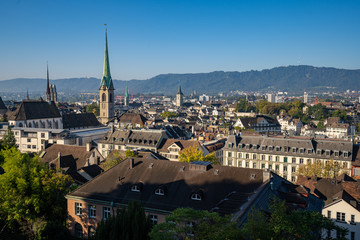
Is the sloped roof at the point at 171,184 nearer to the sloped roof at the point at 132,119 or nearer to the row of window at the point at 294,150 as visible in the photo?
the row of window at the point at 294,150

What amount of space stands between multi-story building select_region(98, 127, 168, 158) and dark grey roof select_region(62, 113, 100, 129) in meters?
32.8

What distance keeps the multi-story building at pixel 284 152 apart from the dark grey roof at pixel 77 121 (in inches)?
2166

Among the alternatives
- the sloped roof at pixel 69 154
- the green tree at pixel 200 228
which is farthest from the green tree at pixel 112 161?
the green tree at pixel 200 228

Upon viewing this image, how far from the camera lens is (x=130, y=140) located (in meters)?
77.4

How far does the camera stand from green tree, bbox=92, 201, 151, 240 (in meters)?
23.5

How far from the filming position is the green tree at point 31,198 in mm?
31312

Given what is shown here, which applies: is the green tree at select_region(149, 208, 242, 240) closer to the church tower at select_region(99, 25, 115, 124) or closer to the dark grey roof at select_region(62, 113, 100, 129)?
the dark grey roof at select_region(62, 113, 100, 129)

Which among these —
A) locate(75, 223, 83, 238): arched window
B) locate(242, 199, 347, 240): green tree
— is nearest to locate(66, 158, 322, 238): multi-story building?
locate(75, 223, 83, 238): arched window

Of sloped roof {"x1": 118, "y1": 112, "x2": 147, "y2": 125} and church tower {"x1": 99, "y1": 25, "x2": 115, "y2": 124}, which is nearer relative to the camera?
sloped roof {"x1": 118, "y1": 112, "x2": 147, "y2": 125}

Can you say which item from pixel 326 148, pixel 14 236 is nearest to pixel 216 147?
pixel 326 148

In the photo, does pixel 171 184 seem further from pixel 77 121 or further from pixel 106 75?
pixel 106 75

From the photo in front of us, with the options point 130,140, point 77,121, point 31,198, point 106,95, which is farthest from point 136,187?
point 106,95

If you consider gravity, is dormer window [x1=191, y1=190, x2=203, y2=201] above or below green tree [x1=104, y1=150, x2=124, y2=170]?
above

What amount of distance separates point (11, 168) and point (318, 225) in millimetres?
27096
